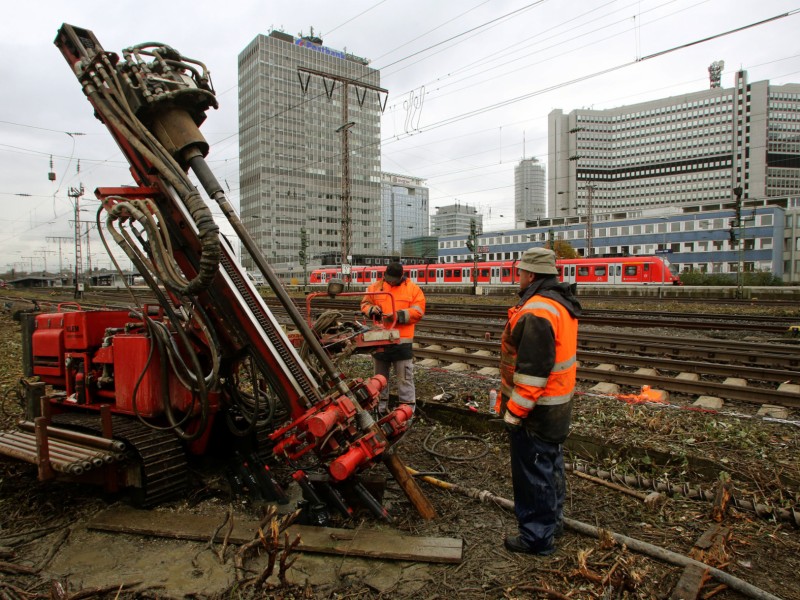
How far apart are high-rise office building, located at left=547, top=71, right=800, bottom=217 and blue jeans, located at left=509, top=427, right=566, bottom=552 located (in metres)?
101

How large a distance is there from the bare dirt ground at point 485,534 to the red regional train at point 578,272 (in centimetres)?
2356

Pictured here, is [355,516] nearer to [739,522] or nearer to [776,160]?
[739,522]

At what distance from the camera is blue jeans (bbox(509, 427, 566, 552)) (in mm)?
3271

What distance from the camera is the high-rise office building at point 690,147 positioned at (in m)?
108

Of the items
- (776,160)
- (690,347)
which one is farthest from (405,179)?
(690,347)

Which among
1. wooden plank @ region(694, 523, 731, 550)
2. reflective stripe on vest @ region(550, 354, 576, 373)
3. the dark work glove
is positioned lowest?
wooden plank @ region(694, 523, 731, 550)

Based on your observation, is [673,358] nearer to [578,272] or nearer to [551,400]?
[551,400]

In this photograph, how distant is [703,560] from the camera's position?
10.2ft

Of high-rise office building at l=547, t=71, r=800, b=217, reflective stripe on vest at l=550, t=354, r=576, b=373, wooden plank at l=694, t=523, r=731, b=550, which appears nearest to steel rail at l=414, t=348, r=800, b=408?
wooden plank at l=694, t=523, r=731, b=550

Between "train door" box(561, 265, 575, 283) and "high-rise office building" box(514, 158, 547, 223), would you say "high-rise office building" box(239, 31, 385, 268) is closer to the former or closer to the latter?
"high-rise office building" box(514, 158, 547, 223)

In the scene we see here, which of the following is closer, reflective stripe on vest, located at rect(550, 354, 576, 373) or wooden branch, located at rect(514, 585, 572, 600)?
wooden branch, located at rect(514, 585, 572, 600)

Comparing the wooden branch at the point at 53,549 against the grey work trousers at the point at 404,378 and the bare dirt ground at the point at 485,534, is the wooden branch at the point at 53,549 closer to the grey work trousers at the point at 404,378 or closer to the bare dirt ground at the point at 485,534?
the bare dirt ground at the point at 485,534

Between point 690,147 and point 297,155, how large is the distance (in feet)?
308

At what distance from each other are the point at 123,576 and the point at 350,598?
1.49 meters
